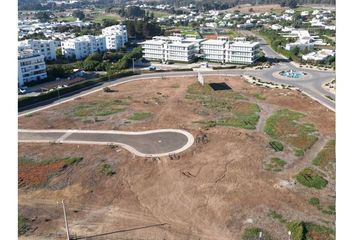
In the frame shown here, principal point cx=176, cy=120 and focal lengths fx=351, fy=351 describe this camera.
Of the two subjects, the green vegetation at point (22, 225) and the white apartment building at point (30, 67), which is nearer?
the green vegetation at point (22, 225)

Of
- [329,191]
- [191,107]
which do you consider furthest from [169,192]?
[191,107]

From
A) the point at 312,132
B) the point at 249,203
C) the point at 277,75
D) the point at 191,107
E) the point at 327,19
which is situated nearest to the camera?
the point at 249,203

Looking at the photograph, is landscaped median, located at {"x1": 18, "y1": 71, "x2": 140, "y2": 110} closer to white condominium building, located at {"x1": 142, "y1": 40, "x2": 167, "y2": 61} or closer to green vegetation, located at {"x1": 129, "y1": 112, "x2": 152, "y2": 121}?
white condominium building, located at {"x1": 142, "y1": 40, "x2": 167, "y2": 61}

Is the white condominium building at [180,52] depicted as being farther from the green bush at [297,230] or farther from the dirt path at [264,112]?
the green bush at [297,230]

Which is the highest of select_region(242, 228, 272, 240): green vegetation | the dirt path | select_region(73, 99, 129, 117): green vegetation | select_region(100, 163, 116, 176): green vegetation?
select_region(73, 99, 129, 117): green vegetation

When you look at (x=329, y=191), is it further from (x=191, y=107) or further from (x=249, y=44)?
(x=249, y=44)

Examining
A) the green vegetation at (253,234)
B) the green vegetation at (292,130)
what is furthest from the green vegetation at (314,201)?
the green vegetation at (292,130)

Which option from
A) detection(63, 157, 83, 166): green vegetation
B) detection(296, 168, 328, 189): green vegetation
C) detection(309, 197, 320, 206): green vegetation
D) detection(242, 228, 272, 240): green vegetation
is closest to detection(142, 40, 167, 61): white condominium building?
detection(63, 157, 83, 166): green vegetation
